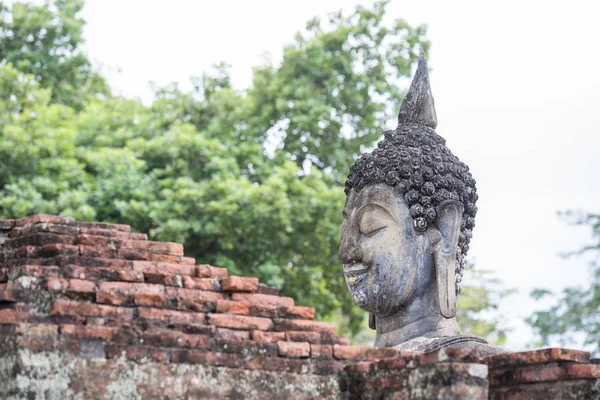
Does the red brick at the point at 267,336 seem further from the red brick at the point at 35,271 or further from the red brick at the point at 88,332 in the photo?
the red brick at the point at 35,271

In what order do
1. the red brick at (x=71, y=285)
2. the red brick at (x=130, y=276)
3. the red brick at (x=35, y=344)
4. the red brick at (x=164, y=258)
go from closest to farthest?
the red brick at (x=35, y=344) → the red brick at (x=71, y=285) → the red brick at (x=130, y=276) → the red brick at (x=164, y=258)

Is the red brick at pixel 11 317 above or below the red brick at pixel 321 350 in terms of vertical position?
below

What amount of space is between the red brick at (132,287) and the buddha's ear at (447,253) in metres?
2.54

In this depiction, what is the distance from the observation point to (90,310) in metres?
5.59

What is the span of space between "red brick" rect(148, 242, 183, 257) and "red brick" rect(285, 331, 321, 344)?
2.77ft

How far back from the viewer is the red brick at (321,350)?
19.8ft

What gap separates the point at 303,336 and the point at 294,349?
5.5 inches

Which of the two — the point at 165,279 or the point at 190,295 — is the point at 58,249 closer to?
the point at 165,279

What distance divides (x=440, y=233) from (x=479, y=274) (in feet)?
63.1

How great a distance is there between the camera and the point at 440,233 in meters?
7.90

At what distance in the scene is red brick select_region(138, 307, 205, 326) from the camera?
18.8 ft

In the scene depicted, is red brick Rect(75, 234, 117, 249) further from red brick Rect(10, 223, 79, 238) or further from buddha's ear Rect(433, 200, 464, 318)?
buddha's ear Rect(433, 200, 464, 318)

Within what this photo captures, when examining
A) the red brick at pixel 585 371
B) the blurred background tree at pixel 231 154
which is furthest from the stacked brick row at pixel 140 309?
the blurred background tree at pixel 231 154

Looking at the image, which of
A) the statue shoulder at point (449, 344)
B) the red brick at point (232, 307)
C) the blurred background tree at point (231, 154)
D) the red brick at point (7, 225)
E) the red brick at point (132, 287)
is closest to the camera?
the red brick at point (132, 287)
